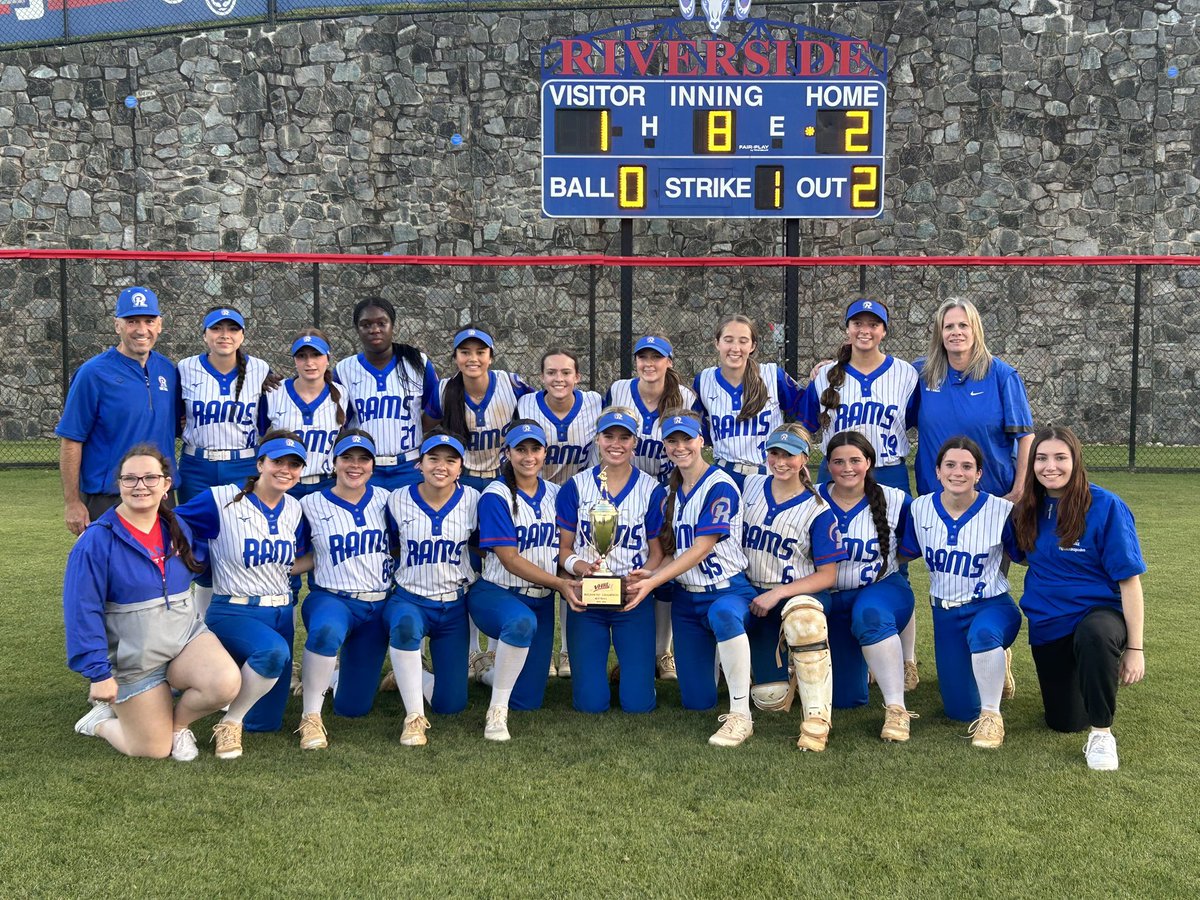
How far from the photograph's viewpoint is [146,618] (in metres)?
3.61

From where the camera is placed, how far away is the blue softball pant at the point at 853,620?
4121mm

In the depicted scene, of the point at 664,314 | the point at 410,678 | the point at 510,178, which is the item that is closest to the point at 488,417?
the point at 410,678

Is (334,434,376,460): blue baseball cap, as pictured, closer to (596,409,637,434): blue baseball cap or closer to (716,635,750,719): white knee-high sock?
(596,409,637,434): blue baseball cap

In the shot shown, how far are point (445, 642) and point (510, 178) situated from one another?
8.99 metres

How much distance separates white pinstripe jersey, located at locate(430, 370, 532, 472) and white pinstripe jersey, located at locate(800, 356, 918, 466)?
4.48ft

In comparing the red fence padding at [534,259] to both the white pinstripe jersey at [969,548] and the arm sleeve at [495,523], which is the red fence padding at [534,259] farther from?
the white pinstripe jersey at [969,548]

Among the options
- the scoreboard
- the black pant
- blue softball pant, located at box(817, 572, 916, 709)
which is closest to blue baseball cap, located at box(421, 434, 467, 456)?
blue softball pant, located at box(817, 572, 916, 709)

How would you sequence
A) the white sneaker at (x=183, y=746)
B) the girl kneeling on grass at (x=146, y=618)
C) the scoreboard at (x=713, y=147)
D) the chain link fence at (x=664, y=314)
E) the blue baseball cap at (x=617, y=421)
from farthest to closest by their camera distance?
the chain link fence at (x=664, y=314) → the scoreboard at (x=713, y=147) → the blue baseball cap at (x=617, y=421) → the white sneaker at (x=183, y=746) → the girl kneeling on grass at (x=146, y=618)

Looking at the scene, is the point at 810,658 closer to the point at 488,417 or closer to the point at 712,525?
the point at 712,525

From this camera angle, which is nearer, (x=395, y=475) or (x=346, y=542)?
(x=346, y=542)

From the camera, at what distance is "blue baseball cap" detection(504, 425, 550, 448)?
424 centimetres

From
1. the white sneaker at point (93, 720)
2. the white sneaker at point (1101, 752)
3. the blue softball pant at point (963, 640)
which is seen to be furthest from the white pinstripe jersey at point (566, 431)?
the white sneaker at point (1101, 752)

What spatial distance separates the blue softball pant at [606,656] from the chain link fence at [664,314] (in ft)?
26.1

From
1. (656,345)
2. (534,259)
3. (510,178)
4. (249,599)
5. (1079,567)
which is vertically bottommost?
(249,599)
